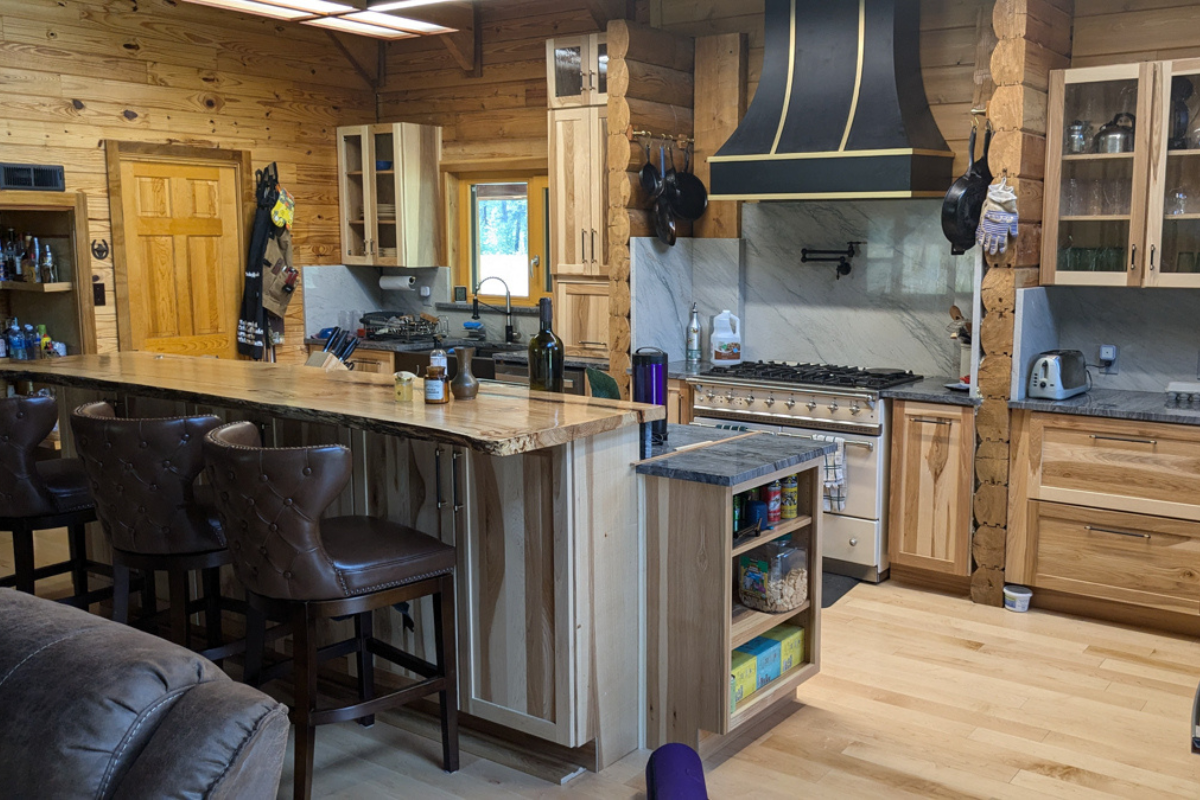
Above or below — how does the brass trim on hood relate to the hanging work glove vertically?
above

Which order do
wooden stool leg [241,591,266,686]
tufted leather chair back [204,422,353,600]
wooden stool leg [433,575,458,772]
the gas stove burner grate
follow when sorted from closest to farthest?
1. tufted leather chair back [204,422,353,600]
2. wooden stool leg [433,575,458,772]
3. wooden stool leg [241,591,266,686]
4. the gas stove burner grate

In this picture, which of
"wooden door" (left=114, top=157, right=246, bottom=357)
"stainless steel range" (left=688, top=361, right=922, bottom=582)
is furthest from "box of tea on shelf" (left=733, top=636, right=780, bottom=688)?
"wooden door" (left=114, top=157, right=246, bottom=357)

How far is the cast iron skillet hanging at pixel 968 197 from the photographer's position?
4484mm

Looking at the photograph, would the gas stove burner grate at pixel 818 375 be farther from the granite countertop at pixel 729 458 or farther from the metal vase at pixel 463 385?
the metal vase at pixel 463 385

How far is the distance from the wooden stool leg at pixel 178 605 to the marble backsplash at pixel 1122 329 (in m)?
3.23

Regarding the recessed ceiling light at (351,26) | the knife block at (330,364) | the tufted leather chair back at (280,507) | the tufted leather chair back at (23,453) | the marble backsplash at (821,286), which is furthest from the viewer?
the marble backsplash at (821,286)

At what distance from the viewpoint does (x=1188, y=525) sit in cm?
405

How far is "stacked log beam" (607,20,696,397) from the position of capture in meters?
5.32

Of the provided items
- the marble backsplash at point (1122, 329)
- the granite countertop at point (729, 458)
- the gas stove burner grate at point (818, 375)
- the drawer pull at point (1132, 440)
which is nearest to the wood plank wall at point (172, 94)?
the gas stove burner grate at point (818, 375)

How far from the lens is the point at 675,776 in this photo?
240cm

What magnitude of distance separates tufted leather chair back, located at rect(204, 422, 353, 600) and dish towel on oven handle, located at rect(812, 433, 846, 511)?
103 inches

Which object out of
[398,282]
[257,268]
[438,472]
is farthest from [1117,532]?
[257,268]

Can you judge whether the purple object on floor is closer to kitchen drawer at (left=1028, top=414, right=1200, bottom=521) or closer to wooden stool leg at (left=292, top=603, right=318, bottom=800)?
wooden stool leg at (left=292, top=603, right=318, bottom=800)

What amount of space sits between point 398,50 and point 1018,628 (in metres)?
5.31
